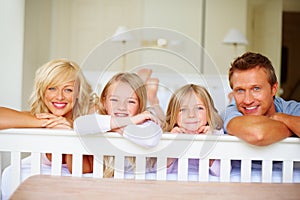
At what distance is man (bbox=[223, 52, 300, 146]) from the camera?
130cm

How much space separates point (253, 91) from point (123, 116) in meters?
0.45

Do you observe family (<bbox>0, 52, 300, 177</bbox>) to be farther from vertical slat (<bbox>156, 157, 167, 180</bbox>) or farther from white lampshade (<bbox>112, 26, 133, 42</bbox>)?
white lampshade (<bbox>112, 26, 133, 42</bbox>)

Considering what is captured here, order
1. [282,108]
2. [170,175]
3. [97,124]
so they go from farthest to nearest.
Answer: [282,108], [170,175], [97,124]

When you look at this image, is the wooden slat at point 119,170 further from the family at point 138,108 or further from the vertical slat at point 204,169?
the vertical slat at point 204,169

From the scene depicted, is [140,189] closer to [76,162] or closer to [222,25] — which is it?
[76,162]

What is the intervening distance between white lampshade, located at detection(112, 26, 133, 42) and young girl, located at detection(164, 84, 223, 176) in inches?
108

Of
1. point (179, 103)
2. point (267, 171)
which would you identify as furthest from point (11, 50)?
point (267, 171)

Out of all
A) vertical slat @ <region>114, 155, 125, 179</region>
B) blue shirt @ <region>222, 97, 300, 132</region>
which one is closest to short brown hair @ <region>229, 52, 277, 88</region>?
blue shirt @ <region>222, 97, 300, 132</region>

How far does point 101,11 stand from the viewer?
4.61 m

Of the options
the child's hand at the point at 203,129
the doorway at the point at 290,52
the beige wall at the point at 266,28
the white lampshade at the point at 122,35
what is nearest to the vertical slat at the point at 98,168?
the child's hand at the point at 203,129

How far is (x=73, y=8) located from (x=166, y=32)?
1.02 m

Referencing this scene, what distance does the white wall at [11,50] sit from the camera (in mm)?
1874

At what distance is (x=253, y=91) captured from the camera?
1.48 m

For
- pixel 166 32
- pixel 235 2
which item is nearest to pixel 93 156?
pixel 166 32
